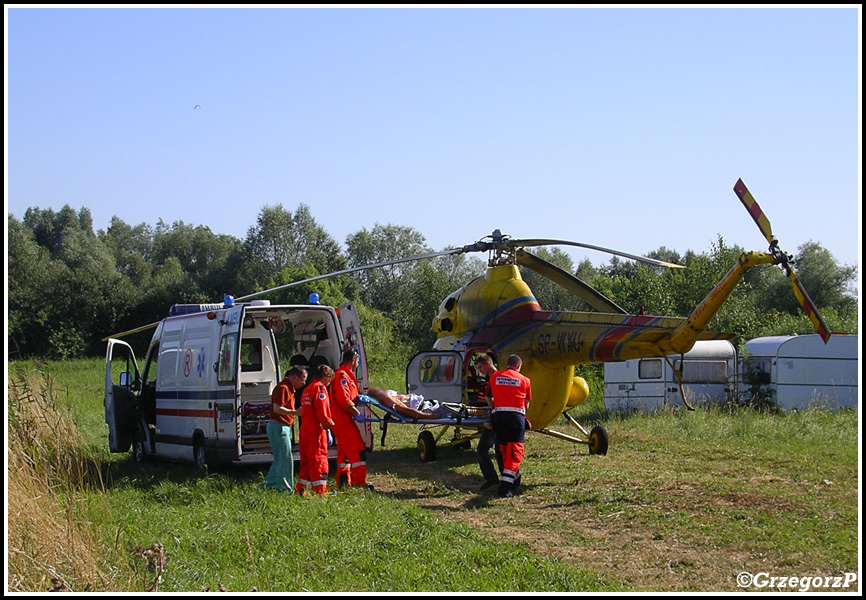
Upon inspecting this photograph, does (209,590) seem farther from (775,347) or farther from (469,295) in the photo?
(775,347)

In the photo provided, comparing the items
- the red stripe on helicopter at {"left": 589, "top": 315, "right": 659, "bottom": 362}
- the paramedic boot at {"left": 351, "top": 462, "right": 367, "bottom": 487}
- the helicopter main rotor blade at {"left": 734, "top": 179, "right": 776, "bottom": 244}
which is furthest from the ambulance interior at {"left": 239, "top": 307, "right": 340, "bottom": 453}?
the helicopter main rotor blade at {"left": 734, "top": 179, "right": 776, "bottom": 244}

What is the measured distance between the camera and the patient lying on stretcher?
989 centimetres

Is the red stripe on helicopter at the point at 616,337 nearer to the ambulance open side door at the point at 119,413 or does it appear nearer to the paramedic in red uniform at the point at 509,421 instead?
the paramedic in red uniform at the point at 509,421

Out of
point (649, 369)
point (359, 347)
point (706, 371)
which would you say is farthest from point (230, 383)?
point (706, 371)

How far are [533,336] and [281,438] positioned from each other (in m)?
4.30

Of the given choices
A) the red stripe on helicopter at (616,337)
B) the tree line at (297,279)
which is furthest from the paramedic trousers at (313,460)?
the tree line at (297,279)

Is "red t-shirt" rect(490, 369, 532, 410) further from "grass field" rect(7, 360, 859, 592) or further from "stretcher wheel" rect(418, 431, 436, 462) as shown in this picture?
"stretcher wheel" rect(418, 431, 436, 462)

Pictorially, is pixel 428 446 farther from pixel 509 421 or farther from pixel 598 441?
pixel 509 421

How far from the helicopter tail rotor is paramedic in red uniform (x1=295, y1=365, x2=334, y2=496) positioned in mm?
5216

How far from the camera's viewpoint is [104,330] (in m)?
47.5

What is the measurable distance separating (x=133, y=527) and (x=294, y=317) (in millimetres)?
5274

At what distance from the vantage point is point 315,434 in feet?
30.5

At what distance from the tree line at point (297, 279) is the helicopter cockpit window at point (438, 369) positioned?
34.2 feet

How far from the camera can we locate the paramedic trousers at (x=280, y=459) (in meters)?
9.34
